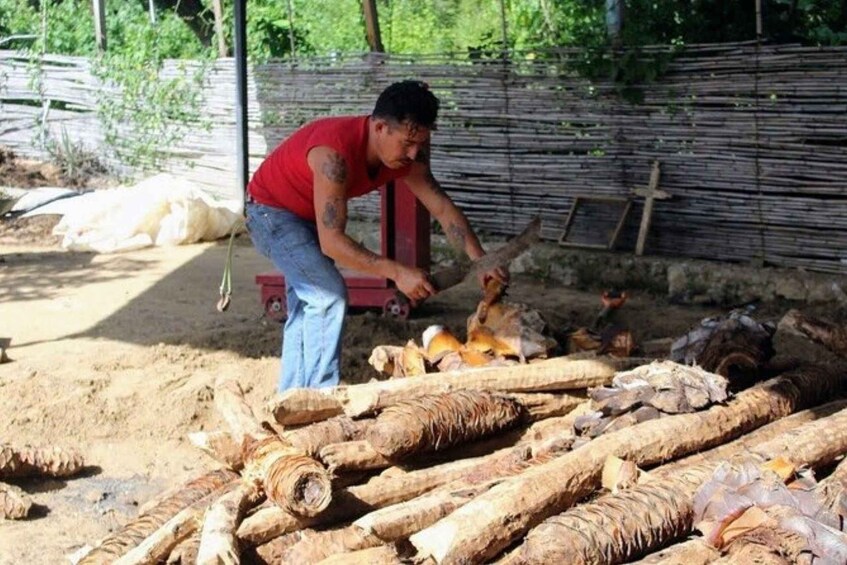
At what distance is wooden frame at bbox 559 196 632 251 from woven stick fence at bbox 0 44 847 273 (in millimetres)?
94

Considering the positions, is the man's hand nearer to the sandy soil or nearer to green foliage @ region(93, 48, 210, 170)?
the sandy soil

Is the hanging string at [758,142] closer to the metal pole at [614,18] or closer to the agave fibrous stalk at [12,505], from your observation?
the metal pole at [614,18]

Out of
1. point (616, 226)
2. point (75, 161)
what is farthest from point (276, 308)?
point (75, 161)

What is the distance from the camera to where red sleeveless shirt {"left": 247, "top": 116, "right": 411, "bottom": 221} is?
16.8 feet

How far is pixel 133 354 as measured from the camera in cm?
699

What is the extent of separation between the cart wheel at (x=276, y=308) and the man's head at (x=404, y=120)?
2.91 meters

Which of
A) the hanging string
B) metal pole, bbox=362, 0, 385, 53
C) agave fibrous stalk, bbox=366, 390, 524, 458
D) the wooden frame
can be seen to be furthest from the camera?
metal pole, bbox=362, 0, 385, 53

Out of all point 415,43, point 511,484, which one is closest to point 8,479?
point 511,484

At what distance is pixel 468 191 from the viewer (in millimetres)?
10219

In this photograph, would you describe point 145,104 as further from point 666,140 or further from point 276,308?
point 666,140

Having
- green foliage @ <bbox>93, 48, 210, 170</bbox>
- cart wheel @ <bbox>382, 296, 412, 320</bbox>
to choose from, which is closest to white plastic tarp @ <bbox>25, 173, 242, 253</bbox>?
green foliage @ <bbox>93, 48, 210, 170</bbox>

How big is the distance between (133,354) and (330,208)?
2.50 metres

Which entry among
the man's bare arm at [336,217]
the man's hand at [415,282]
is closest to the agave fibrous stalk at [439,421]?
the man's hand at [415,282]

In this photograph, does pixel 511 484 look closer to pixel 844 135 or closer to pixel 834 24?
pixel 844 135
